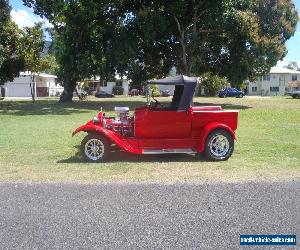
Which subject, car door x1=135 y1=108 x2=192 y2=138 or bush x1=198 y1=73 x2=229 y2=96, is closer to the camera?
car door x1=135 y1=108 x2=192 y2=138

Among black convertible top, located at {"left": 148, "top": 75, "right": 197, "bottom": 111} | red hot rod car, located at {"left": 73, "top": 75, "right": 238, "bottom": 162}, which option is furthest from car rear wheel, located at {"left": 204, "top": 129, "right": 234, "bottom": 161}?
black convertible top, located at {"left": 148, "top": 75, "right": 197, "bottom": 111}

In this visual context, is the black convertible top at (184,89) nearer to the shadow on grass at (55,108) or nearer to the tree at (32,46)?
the shadow on grass at (55,108)

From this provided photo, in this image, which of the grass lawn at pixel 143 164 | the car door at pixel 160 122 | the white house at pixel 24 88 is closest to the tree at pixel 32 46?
the grass lawn at pixel 143 164

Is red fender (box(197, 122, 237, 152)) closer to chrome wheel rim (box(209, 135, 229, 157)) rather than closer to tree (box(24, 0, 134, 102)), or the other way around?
chrome wheel rim (box(209, 135, 229, 157))

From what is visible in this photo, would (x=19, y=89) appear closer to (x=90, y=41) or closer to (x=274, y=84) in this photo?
(x=90, y=41)

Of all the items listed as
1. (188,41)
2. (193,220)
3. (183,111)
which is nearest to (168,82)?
(183,111)

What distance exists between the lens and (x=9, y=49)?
129 ft

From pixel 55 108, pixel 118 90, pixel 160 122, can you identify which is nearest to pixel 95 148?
pixel 160 122

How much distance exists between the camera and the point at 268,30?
36438 millimetres

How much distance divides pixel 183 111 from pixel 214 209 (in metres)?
4.22

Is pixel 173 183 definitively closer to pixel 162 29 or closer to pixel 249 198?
pixel 249 198

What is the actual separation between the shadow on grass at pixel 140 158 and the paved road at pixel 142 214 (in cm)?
250

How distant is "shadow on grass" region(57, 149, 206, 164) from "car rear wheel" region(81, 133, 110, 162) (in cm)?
16

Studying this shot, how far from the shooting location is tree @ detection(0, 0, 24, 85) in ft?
123
